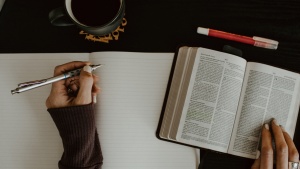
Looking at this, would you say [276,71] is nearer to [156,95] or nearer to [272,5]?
[272,5]

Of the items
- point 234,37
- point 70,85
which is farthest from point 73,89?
point 234,37

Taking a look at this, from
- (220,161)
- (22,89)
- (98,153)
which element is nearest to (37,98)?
(22,89)

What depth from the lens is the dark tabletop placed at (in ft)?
2.54

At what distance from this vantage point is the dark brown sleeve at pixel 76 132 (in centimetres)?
71

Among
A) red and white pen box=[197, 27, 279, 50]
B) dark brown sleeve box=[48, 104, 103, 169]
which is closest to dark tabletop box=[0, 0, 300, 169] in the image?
red and white pen box=[197, 27, 279, 50]

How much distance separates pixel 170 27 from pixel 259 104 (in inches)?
11.2

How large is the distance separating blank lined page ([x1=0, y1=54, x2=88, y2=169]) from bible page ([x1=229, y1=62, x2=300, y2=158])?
40 cm

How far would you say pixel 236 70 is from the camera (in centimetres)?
74

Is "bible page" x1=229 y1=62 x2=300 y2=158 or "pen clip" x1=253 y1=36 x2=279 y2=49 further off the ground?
"pen clip" x1=253 y1=36 x2=279 y2=49

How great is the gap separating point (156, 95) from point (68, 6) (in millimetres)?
284

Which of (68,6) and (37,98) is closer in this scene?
(68,6)

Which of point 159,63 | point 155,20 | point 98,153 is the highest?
point 155,20

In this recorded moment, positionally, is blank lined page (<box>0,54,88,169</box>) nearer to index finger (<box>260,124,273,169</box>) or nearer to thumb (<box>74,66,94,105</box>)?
thumb (<box>74,66,94,105</box>)

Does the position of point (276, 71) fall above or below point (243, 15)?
below
